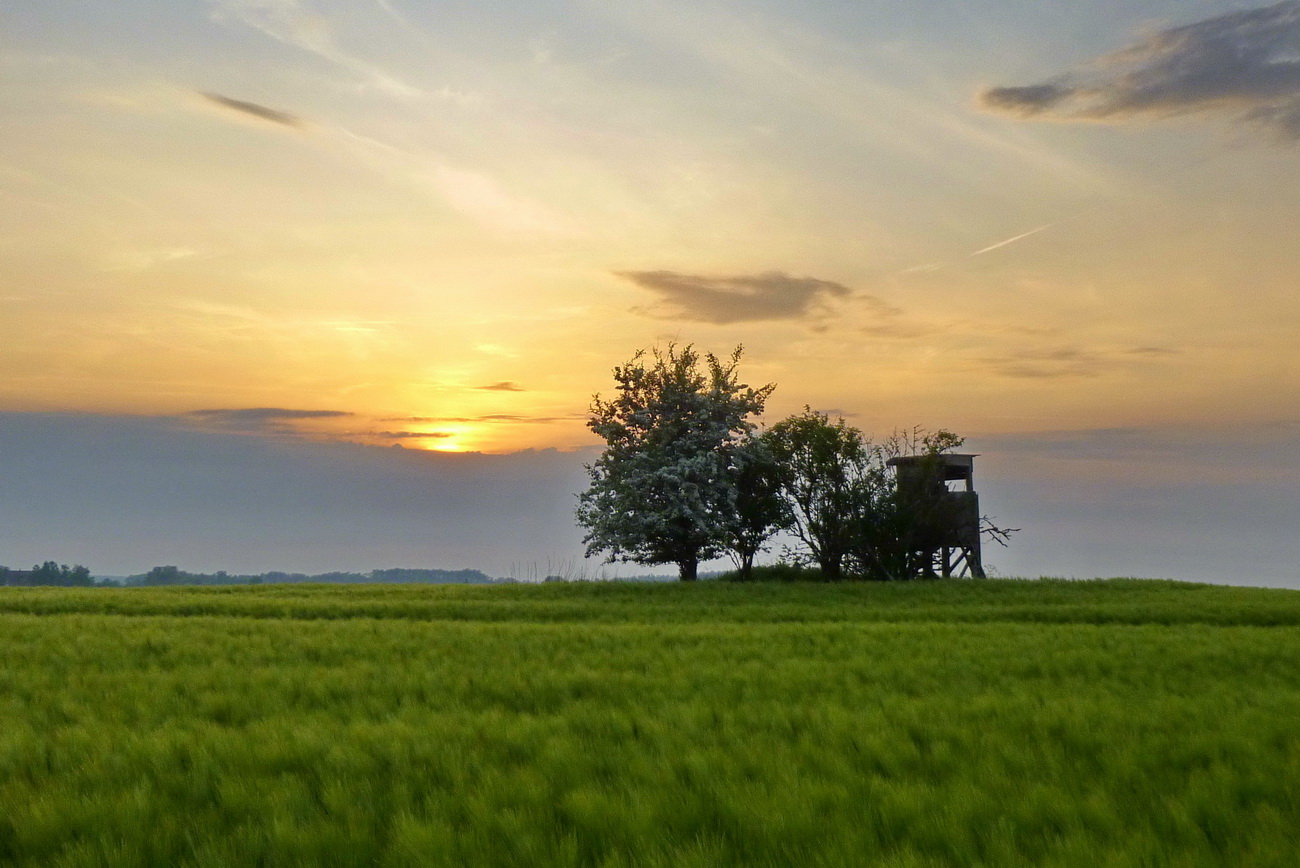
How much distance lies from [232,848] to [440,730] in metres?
3.13

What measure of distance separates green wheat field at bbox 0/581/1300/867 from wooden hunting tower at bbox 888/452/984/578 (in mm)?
27538

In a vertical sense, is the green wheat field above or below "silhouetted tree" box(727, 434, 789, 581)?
below

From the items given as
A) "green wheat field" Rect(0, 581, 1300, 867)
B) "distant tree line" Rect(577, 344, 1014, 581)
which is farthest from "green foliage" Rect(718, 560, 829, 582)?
"green wheat field" Rect(0, 581, 1300, 867)

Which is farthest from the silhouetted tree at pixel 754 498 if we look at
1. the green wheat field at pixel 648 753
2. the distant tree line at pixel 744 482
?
the green wheat field at pixel 648 753

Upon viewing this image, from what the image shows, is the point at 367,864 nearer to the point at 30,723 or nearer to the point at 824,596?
the point at 30,723

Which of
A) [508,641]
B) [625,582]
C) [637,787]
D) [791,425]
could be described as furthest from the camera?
[791,425]

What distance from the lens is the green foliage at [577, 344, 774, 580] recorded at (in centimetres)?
4112

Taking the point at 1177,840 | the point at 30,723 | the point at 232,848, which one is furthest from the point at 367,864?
the point at 30,723

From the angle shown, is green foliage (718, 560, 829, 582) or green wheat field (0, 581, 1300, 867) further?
green foliage (718, 560, 829, 582)

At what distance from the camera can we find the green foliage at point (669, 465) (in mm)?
41125

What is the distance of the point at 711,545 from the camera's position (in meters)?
43.1

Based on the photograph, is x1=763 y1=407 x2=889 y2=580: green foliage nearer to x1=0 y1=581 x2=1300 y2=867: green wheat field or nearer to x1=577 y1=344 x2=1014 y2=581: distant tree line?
x1=577 y1=344 x2=1014 y2=581: distant tree line

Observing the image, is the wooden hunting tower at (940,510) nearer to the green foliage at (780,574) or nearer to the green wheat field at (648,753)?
the green foliage at (780,574)

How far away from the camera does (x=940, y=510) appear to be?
151 ft
